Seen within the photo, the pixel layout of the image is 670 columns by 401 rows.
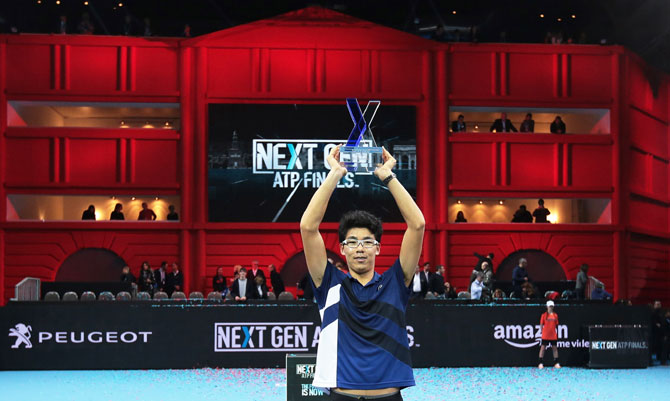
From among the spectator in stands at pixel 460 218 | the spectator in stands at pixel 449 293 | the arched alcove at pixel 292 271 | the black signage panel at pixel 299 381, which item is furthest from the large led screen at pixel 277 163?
the black signage panel at pixel 299 381

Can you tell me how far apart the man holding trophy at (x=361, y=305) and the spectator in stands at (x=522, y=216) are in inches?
1133

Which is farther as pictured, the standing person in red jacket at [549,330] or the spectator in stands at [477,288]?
the spectator in stands at [477,288]

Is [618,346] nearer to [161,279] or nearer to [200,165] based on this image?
[161,279]

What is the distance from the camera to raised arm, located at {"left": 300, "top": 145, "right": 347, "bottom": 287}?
5.23 m

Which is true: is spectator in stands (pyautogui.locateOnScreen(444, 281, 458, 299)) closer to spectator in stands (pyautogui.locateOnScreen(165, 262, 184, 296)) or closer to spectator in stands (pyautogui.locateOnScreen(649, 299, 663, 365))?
spectator in stands (pyautogui.locateOnScreen(649, 299, 663, 365))

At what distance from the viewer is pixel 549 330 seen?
20.9 metres

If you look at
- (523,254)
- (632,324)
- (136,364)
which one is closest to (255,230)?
(523,254)

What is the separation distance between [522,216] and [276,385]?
18.0 meters

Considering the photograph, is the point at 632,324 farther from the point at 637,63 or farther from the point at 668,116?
the point at 668,116

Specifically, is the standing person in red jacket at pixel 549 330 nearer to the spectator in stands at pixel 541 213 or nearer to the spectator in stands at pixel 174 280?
the spectator in stands at pixel 174 280

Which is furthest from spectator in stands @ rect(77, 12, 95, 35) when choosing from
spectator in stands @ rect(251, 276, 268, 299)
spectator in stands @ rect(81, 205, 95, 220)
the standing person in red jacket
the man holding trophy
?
the man holding trophy

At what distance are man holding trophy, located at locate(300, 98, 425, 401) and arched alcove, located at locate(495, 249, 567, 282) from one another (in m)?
28.6

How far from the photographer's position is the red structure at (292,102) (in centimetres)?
3203

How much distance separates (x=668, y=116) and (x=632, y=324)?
1944cm
